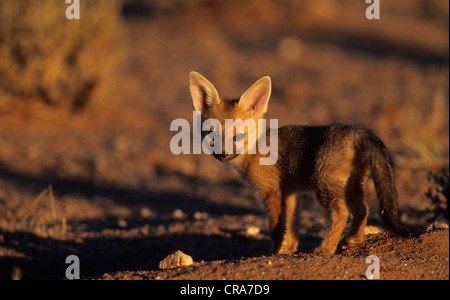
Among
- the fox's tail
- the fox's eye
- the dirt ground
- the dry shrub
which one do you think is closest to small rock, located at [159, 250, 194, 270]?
the dirt ground

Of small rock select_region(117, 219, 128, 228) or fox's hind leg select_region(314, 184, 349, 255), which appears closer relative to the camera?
fox's hind leg select_region(314, 184, 349, 255)

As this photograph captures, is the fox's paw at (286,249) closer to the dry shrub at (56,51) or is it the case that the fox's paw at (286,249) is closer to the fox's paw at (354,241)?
the fox's paw at (354,241)

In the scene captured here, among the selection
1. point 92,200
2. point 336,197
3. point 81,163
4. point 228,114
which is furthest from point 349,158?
point 81,163

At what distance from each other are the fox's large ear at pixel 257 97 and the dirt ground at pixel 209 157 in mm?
1368

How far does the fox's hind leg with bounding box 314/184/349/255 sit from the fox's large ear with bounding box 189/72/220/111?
1517mm

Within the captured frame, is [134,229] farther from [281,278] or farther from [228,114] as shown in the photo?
[281,278]

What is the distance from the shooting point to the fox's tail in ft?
13.5

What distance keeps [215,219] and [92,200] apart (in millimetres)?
2418

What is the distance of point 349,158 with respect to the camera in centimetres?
448

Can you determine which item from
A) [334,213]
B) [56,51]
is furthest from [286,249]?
[56,51]

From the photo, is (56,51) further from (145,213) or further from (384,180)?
(384,180)

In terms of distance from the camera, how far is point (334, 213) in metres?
4.42

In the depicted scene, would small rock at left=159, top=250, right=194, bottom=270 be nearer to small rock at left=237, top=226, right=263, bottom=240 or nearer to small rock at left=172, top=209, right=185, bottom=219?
small rock at left=237, top=226, right=263, bottom=240

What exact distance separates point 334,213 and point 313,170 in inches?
17.2
